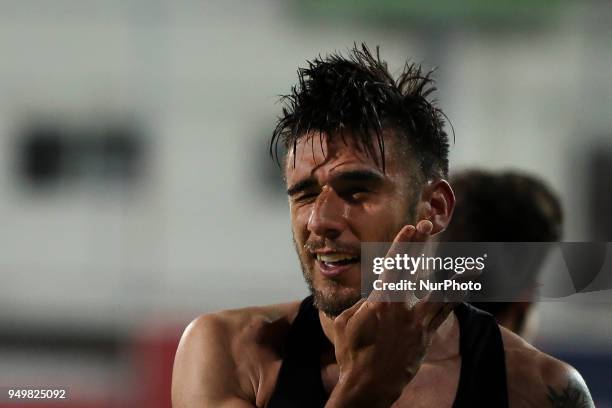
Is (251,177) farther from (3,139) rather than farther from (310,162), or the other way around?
(310,162)

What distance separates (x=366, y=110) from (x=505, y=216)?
517 millimetres

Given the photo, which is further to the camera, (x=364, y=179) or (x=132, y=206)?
(x=132, y=206)

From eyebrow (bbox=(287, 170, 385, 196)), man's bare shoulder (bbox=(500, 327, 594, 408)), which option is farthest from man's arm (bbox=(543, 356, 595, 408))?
eyebrow (bbox=(287, 170, 385, 196))

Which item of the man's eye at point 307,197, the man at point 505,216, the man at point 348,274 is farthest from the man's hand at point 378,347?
the man at point 505,216

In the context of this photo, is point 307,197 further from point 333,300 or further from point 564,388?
point 564,388

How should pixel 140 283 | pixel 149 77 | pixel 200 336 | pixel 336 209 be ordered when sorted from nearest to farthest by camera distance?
pixel 336 209
pixel 200 336
pixel 140 283
pixel 149 77

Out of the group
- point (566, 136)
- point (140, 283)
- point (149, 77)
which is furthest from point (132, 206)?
point (566, 136)

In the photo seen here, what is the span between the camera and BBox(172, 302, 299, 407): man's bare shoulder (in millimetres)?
1011

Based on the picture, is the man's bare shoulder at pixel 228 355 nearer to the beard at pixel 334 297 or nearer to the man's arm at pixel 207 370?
the man's arm at pixel 207 370

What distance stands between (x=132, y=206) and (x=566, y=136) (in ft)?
4.30

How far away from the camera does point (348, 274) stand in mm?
961

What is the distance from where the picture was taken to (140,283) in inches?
93.0

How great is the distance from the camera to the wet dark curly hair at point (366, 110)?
99 cm

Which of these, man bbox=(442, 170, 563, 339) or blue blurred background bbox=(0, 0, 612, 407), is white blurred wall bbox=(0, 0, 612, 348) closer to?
blue blurred background bbox=(0, 0, 612, 407)
